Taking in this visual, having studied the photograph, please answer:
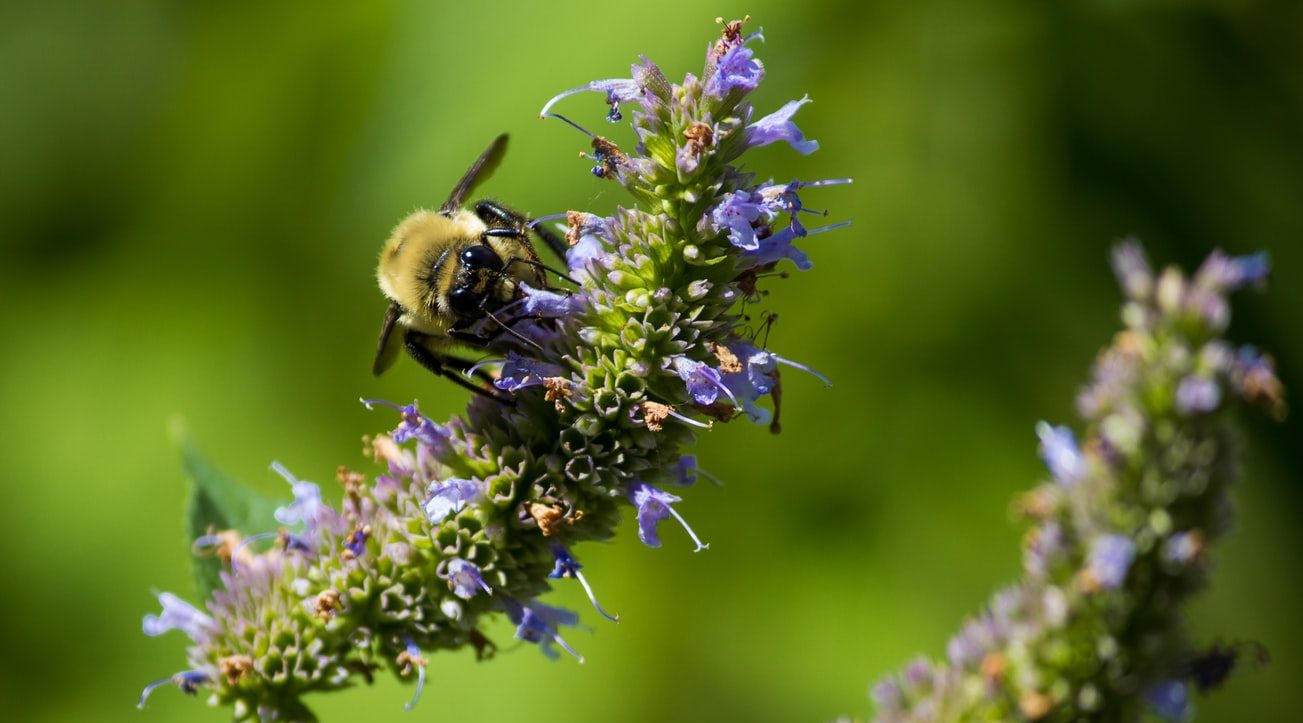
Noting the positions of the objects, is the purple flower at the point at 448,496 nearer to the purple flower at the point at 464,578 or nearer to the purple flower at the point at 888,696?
the purple flower at the point at 464,578

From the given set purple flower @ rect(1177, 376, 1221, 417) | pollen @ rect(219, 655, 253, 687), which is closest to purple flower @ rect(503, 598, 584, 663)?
pollen @ rect(219, 655, 253, 687)

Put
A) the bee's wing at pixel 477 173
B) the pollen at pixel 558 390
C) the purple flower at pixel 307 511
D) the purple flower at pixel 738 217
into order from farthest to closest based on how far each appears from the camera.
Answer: the bee's wing at pixel 477 173 → the purple flower at pixel 307 511 → the pollen at pixel 558 390 → the purple flower at pixel 738 217

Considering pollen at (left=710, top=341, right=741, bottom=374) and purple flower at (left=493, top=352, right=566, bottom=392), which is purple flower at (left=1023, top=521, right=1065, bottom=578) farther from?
purple flower at (left=493, top=352, right=566, bottom=392)

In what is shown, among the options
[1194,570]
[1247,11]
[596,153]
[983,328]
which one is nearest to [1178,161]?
[1247,11]

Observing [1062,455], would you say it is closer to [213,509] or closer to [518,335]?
[518,335]

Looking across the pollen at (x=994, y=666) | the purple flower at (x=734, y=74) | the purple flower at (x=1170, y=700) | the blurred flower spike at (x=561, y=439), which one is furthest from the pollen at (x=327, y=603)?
the purple flower at (x=1170, y=700)

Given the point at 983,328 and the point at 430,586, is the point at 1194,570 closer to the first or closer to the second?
the point at 430,586

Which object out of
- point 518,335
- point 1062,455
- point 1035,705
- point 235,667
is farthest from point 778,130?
point 235,667
